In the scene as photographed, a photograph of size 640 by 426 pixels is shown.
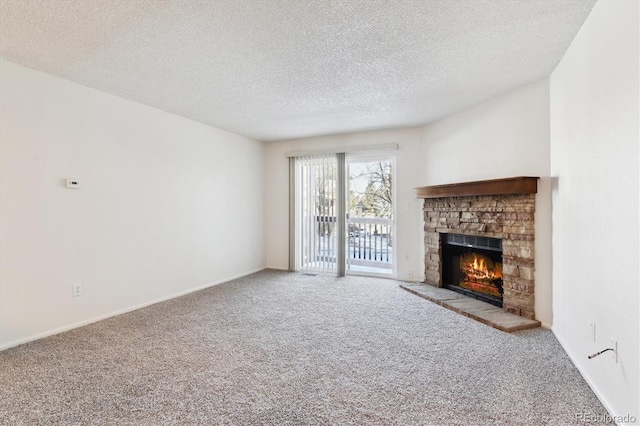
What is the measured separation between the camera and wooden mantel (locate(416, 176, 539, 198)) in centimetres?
307

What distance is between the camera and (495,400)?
1.92 m

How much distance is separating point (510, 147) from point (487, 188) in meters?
0.50

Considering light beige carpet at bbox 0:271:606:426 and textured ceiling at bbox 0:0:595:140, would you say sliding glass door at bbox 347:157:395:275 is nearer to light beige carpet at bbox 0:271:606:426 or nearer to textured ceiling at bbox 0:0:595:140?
textured ceiling at bbox 0:0:595:140

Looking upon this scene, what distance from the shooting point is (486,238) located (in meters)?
3.77

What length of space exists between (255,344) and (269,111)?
2.78 meters

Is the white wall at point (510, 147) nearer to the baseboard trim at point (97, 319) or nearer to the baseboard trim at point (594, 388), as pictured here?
the baseboard trim at point (594, 388)

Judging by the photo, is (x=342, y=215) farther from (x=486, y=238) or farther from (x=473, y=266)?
(x=486, y=238)

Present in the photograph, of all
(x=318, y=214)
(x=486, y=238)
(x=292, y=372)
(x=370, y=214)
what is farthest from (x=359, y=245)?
(x=292, y=372)

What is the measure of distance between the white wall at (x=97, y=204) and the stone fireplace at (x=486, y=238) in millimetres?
3299

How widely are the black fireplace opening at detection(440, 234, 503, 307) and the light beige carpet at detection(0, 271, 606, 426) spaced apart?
718mm

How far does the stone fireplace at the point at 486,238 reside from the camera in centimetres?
320

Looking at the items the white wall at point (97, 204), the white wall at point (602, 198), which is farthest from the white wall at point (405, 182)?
the white wall at point (602, 198)

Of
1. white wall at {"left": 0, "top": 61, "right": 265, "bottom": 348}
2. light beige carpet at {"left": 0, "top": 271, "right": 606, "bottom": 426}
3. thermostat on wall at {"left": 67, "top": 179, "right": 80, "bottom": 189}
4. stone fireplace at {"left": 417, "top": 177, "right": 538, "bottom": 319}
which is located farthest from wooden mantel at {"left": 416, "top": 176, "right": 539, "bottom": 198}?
thermostat on wall at {"left": 67, "top": 179, "right": 80, "bottom": 189}

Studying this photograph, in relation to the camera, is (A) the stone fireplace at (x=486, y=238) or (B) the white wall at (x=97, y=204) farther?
(A) the stone fireplace at (x=486, y=238)
